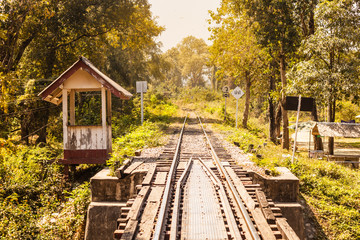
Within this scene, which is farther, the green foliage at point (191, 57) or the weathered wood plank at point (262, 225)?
the green foliage at point (191, 57)

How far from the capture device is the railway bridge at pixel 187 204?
477 centimetres

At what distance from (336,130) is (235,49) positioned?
9213mm

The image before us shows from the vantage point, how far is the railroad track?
186 inches

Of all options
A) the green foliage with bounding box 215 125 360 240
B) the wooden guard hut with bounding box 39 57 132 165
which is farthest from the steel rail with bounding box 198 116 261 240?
the wooden guard hut with bounding box 39 57 132 165

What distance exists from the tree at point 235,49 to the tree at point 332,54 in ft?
16.1

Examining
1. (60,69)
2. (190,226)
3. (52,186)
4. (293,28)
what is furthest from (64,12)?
(190,226)

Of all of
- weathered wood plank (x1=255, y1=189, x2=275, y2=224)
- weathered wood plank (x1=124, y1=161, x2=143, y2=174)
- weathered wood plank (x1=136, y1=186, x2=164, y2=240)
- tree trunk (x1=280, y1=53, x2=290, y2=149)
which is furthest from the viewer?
tree trunk (x1=280, y1=53, x2=290, y2=149)

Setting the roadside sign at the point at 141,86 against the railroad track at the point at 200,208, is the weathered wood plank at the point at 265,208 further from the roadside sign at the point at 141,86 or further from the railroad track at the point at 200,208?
the roadside sign at the point at 141,86

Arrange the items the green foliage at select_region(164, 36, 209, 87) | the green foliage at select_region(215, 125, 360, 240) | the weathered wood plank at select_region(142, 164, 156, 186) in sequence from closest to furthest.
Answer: the weathered wood plank at select_region(142, 164, 156, 186) < the green foliage at select_region(215, 125, 360, 240) < the green foliage at select_region(164, 36, 209, 87)

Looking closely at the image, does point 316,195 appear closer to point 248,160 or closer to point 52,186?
point 248,160

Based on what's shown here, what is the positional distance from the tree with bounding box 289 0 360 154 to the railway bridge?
8274 millimetres

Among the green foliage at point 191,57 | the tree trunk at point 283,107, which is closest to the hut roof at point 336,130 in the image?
the tree trunk at point 283,107

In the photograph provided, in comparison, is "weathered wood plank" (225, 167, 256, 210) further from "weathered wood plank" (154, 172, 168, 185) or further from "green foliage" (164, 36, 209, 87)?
"green foliage" (164, 36, 209, 87)

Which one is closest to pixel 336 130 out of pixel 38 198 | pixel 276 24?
pixel 276 24
